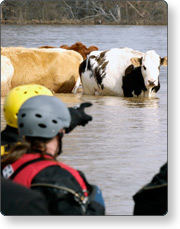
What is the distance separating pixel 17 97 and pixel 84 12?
4.53ft

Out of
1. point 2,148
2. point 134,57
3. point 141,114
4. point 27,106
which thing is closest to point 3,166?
point 27,106

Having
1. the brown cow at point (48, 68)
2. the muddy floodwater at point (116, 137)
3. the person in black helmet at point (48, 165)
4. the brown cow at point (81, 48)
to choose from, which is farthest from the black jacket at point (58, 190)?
the brown cow at point (81, 48)

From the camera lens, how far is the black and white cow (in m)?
8.57

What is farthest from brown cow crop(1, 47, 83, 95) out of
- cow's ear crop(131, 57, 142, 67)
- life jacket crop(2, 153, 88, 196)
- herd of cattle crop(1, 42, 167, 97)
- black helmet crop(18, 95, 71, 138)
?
life jacket crop(2, 153, 88, 196)

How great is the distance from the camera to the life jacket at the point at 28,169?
287 centimetres

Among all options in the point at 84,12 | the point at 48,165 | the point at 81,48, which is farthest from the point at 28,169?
the point at 81,48

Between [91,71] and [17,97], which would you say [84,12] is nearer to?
[17,97]

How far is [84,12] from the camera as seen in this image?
4.74 meters

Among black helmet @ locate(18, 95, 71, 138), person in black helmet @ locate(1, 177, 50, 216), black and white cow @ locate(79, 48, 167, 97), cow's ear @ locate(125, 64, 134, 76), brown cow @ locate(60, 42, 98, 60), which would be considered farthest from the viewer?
brown cow @ locate(60, 42, 98, 60)

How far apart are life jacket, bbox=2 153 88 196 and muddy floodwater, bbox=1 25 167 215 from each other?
0.81 m

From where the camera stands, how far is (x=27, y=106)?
122 inches

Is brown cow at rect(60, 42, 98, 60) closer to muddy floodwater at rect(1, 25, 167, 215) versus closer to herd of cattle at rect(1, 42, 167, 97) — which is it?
herd of cattle at rect(1, 42, 167, 97)

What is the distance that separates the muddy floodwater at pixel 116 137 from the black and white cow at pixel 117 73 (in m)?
1.65

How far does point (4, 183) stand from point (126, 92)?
639 cm
